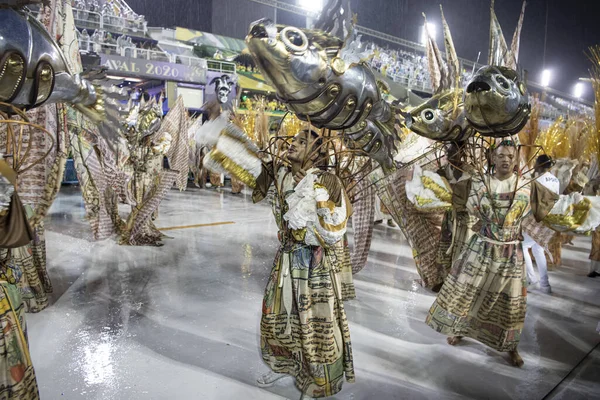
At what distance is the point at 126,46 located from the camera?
13.9 meters

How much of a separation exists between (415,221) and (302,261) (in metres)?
2.08

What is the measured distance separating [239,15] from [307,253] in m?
21.4

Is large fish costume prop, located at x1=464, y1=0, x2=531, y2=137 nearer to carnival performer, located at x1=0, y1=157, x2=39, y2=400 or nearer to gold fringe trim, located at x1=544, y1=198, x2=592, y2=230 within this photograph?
gold fringe trim, located at x1=544, y1=198, x2=592, y2=230

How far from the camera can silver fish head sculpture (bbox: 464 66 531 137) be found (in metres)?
2.30

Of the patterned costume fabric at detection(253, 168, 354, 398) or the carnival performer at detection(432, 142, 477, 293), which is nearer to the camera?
the patterned costume fabric at detection(253, 168, 354, 398)

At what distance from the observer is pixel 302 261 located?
6.38 ft

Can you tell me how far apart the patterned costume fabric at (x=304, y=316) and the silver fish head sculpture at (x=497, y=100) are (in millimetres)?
1221

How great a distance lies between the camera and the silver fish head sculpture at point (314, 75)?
4.73 ft

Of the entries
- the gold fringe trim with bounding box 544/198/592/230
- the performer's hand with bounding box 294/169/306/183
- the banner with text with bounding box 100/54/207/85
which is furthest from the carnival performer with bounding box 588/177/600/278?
the banner with text with bounding box 100/54/207/85

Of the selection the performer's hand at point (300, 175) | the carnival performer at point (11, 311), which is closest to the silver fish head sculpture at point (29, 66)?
the carnival performer at point (11, 311)

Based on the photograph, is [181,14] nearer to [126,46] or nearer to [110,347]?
[126,46]

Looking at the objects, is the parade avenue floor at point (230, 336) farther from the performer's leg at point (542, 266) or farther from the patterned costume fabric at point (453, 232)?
the patterned costume fabric at point (453, 232)

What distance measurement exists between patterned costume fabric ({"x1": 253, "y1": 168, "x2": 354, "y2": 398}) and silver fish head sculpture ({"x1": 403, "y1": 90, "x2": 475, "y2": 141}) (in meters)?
1.23

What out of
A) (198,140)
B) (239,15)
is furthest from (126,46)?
(198,140)
